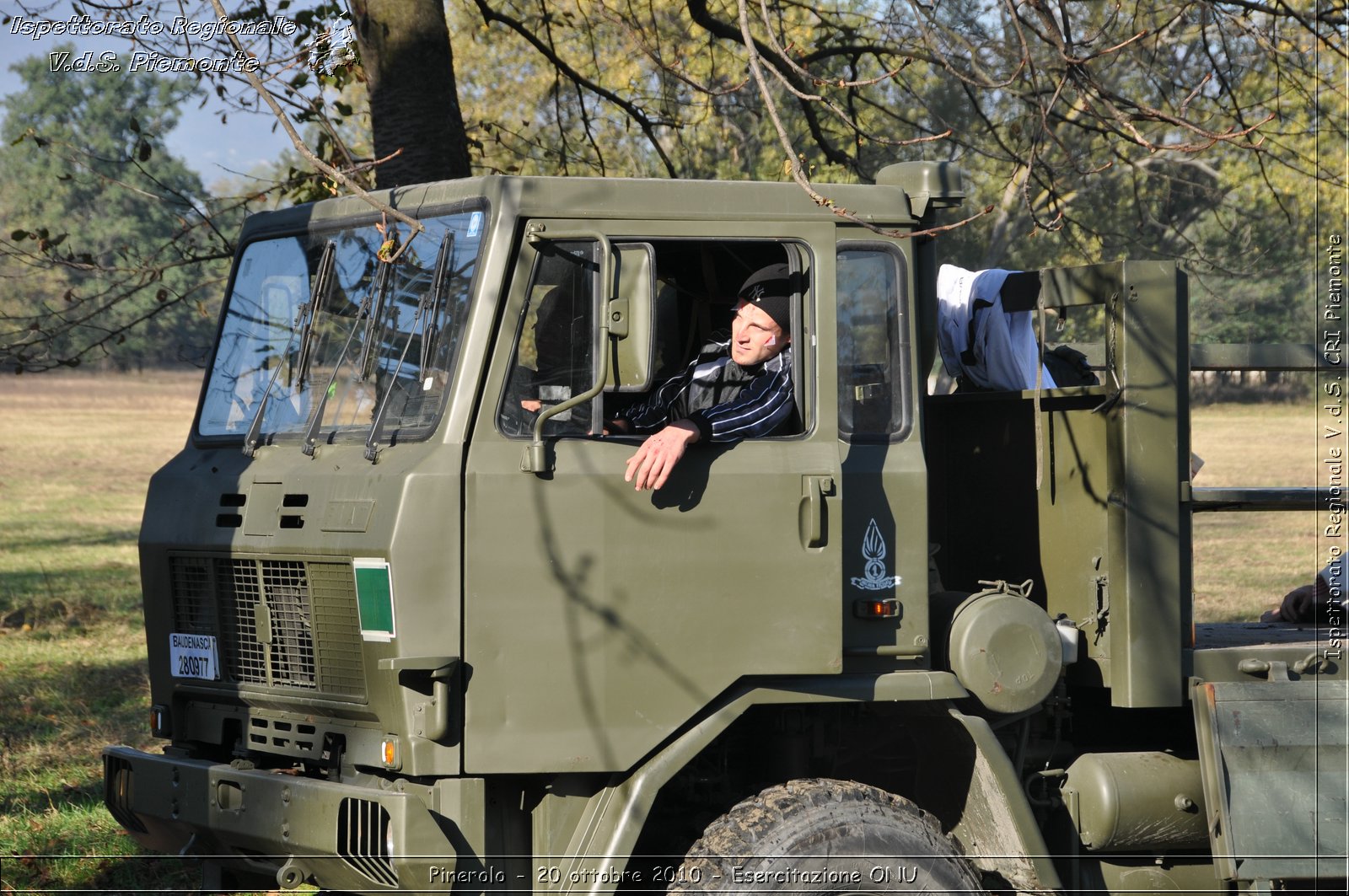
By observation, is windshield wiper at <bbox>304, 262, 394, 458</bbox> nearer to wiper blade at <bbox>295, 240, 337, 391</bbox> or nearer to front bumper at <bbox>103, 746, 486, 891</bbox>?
wiper blade at <bbox>295, 240, 337, 391</bbox>

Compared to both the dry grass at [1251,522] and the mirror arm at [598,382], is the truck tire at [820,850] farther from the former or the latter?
the dry grass at [1251,522]

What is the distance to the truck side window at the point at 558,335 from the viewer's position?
14.1 feet

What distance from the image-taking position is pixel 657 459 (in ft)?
13.9

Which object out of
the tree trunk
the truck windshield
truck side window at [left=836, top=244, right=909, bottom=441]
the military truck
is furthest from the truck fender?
the tree trunk

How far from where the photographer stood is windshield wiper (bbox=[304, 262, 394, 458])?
4.62 meters

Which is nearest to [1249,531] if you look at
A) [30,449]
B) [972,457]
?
[972,457]

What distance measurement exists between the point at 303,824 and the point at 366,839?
22 centimetres

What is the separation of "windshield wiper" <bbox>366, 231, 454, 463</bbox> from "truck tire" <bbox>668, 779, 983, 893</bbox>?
5.34 ft

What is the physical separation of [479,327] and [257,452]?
3.46ft

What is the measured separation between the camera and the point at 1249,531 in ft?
66.5

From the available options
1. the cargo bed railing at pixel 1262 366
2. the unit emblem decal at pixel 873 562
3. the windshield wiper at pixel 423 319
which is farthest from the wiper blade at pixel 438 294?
the cargo bed railing at pixel 1262 366

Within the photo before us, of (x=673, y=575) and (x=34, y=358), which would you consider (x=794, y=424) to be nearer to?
(x=673, y=575)

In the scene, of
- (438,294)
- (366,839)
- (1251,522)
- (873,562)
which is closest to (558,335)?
(438,294)

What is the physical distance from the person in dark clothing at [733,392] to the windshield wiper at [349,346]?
870mm
